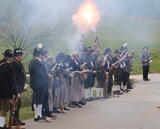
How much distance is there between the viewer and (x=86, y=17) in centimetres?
1766

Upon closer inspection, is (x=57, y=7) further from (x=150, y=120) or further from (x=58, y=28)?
(x=150, y=120)

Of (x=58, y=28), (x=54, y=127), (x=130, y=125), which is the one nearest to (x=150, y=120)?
(x=130, y=125)

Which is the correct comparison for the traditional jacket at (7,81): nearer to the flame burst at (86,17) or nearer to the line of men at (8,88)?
the line of men at (8,88)

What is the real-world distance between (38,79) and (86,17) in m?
6.51

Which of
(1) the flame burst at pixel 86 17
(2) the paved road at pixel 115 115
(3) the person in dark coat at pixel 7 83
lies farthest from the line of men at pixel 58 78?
(1) the flame burst at pixel 86 17

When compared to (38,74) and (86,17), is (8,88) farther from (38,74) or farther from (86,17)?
(86,17)

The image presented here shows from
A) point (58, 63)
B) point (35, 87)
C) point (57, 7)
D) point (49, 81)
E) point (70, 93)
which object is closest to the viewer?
point (35, 87)

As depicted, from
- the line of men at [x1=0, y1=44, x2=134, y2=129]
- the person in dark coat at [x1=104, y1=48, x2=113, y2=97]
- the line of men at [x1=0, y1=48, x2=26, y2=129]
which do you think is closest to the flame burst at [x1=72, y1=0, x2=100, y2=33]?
the line of men at [x1=0, y1=44, x2=134, y2=129]

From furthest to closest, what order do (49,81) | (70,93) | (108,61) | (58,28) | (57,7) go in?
(58,28)
(108,61)
(57,7)
(70,93)
(49,81)

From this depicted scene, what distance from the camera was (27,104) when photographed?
1502 centimetres

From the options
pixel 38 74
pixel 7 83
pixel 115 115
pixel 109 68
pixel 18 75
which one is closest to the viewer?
pixel 7 83

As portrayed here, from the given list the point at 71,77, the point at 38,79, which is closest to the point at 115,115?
the point at 71,77

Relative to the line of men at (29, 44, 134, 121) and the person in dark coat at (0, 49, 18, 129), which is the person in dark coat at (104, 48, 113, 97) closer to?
the line of men at (29, 44, 134, 121)

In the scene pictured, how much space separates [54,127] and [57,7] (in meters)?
6.14
